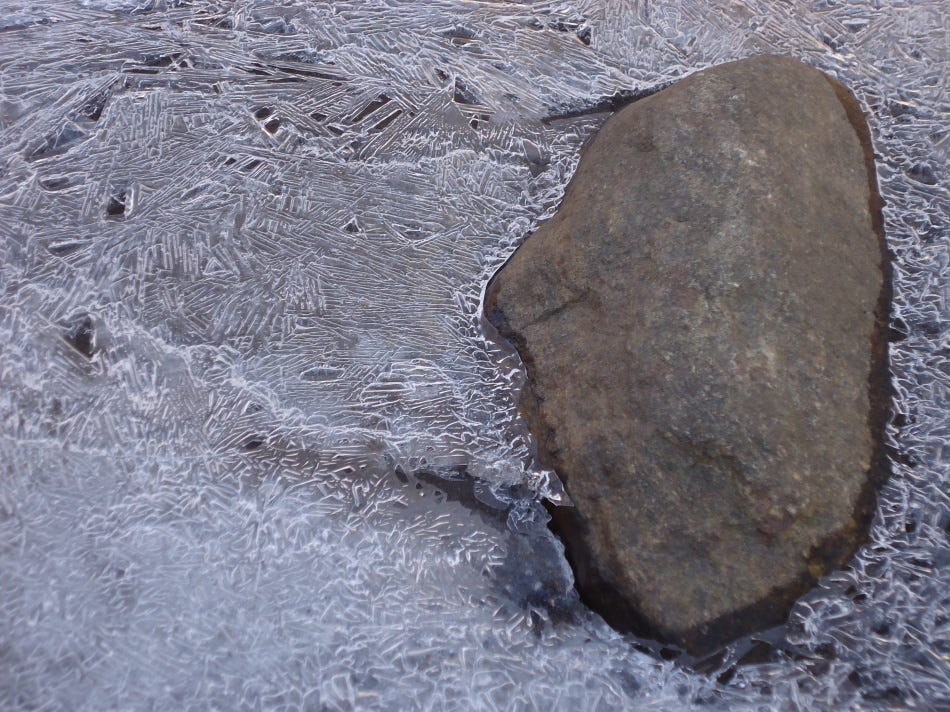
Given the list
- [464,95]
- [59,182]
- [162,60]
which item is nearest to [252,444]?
[59,182]

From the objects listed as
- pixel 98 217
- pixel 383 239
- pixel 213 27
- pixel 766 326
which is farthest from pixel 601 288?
pixel 213 27

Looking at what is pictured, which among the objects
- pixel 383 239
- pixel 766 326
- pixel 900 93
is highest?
pixel 900 93

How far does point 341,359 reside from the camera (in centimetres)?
145

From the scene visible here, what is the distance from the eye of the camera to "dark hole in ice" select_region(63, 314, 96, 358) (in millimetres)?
1454

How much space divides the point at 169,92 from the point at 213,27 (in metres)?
0.23

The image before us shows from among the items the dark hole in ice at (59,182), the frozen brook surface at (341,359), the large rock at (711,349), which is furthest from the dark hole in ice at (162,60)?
the large rock at (711,349)

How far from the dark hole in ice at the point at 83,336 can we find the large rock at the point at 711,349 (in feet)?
2.35

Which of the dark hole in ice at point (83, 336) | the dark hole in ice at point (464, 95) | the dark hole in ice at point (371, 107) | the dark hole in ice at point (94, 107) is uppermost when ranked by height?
the dark hole in ice at point (464, 95)

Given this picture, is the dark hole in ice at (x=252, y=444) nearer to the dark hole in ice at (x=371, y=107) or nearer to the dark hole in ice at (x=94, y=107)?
the dark hole in ice at (x=371, y=107)

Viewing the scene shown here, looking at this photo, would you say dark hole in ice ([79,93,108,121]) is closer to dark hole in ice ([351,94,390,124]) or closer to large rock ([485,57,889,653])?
dark hole in ice ([351,94,390,124])

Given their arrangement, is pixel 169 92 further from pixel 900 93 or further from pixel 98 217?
pixel 900 93

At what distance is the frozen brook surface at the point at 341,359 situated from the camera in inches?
45.6

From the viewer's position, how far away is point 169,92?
1.78 meters

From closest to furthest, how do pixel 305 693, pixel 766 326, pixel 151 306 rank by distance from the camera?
1. pixel 305 693
2. pixel 766 326
3. pixel 151 306
